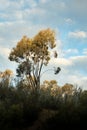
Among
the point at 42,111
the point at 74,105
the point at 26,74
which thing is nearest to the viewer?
the point at 74,105

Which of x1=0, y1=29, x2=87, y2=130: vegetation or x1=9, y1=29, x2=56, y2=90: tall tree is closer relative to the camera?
x1=0, y1=29, x2=87, y2=130: vegetation

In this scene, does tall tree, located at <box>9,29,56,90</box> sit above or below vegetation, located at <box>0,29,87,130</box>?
above

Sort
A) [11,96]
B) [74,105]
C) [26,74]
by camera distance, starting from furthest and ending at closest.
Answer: [26,74], [11,96], [74,105]

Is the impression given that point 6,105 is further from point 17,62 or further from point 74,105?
point 17,62

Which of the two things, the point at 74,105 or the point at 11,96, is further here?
the point at 11,96

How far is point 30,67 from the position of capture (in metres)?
57.0

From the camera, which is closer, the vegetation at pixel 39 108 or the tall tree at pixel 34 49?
the vegetation at pixel 39 108

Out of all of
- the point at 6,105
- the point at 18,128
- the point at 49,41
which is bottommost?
the point at 18,128

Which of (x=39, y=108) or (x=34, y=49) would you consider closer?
(x=39, y=108)

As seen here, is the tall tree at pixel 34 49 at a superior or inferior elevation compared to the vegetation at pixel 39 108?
superior

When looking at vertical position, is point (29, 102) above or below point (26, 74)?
below

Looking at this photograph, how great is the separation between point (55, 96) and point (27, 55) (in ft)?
143

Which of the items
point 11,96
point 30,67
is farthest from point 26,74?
point 11,96

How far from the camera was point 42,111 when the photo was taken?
13781mm
